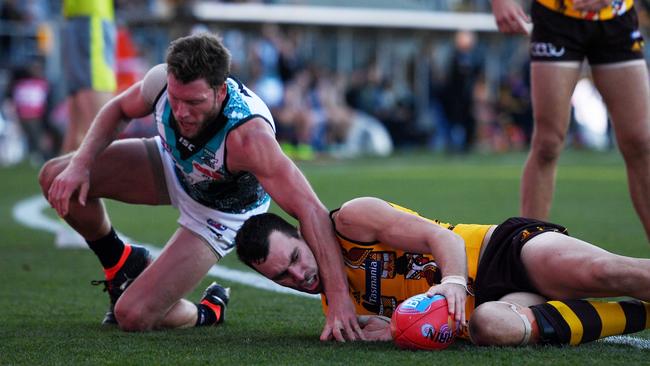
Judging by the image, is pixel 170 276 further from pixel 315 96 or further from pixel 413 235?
pixel 315 96

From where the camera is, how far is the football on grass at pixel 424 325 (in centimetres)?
431

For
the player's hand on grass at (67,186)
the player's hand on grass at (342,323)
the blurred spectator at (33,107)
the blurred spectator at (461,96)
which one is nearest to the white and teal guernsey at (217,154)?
the player's hand on grass at (67,186)

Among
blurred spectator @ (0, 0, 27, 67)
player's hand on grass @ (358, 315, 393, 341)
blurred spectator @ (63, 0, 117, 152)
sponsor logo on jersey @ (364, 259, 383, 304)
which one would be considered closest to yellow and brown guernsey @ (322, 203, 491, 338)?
sponsor logo on jersey @ (364, 259, 383, 304)

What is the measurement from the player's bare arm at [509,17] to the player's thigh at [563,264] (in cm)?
216

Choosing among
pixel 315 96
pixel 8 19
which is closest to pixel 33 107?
pixel 8 19

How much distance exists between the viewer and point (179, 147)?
5375mm

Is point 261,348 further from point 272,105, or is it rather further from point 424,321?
point 272,105

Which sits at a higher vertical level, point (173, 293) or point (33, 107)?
point (173, 293)

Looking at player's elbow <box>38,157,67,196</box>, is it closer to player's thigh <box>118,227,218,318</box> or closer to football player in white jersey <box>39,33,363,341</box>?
football player in white jersey <box>39,33,363,341</box>

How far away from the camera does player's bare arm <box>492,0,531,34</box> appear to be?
6.48 m

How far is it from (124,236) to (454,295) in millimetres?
5032

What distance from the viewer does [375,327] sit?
4.73 metres

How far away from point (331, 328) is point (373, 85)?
72.0 ft

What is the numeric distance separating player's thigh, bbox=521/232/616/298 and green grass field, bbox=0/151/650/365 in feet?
0.81
